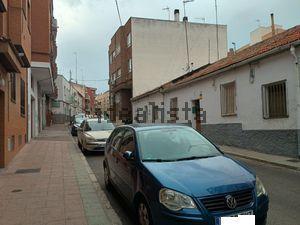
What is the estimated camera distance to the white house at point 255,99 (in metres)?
12.9

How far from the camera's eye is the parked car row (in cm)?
442

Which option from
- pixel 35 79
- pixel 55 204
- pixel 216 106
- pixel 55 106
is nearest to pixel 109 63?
pixel 55 106

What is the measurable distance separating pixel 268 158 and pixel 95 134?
22.9 ft

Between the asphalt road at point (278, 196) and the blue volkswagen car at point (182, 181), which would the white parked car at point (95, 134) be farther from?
the blue volkswagen car at point (182, 181)

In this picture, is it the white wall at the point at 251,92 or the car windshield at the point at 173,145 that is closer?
the car windshield at the point at 173,145

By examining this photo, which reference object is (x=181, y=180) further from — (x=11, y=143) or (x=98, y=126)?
(x=98, y=126)

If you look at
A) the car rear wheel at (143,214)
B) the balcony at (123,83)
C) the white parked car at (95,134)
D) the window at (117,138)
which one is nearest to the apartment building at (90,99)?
the balcony at (123,83)

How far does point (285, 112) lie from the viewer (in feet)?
43.8

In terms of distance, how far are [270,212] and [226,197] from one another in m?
2.09

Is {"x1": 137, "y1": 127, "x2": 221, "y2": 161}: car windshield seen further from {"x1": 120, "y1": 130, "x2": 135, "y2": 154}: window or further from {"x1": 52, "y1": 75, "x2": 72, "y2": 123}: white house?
{"x1": 52, "y1": 75, "x2": 72, "y2": 123}: white house

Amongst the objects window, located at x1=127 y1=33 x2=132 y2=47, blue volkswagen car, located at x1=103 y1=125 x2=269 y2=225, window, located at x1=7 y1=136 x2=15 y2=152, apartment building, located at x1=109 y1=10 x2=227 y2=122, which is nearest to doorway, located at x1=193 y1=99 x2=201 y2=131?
window, located at x1=7 y1=136 x2=15 y2=152

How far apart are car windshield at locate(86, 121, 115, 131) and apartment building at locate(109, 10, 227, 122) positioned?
20.1m

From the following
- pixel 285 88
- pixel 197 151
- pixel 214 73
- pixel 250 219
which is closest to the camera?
pixel 250 219

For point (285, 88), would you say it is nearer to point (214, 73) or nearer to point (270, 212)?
point (214, 73)
